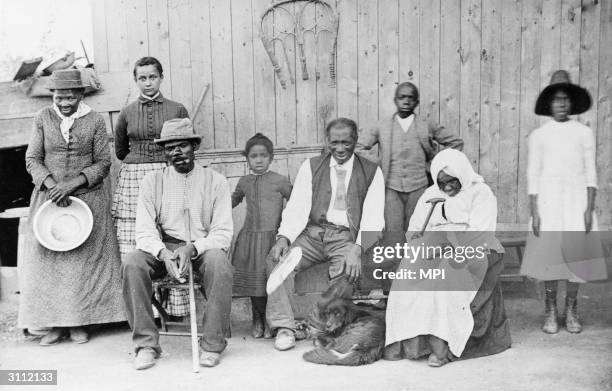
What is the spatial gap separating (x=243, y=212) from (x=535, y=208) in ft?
6.34

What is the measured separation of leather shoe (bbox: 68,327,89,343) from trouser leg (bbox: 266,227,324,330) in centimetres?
108

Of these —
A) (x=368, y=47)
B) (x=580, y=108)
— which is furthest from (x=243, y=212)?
(x=580, y=108)

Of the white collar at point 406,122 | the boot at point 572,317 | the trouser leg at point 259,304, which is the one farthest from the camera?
the white collar at point 406,122

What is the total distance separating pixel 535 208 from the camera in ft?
12.2

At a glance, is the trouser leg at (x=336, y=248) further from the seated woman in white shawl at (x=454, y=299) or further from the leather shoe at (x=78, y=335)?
the leather shoe at (x=78, y=335)

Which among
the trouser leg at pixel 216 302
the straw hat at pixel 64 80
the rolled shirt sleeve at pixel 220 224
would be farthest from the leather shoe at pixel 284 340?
the straw hat at pixel 64 80

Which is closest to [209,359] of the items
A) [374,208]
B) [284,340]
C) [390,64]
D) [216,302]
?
[216,302]

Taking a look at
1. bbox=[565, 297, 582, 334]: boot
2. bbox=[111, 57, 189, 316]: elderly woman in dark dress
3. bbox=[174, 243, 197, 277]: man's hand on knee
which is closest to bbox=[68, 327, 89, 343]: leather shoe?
bbox=[111, 57, 189, 316]: elderly woman in dark dress

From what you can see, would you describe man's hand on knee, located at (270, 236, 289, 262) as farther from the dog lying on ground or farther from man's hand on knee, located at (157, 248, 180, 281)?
man's hand on knee, located at (157, 248, 180, 281)

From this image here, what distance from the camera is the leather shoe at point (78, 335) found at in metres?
3.82

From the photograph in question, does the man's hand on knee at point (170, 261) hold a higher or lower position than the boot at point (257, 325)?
higher

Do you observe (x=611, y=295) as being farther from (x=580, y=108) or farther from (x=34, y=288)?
(x=34, y=288)

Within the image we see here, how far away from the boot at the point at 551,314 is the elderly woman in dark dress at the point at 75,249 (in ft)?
8.15

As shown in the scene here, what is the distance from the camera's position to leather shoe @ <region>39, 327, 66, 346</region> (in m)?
3.79
